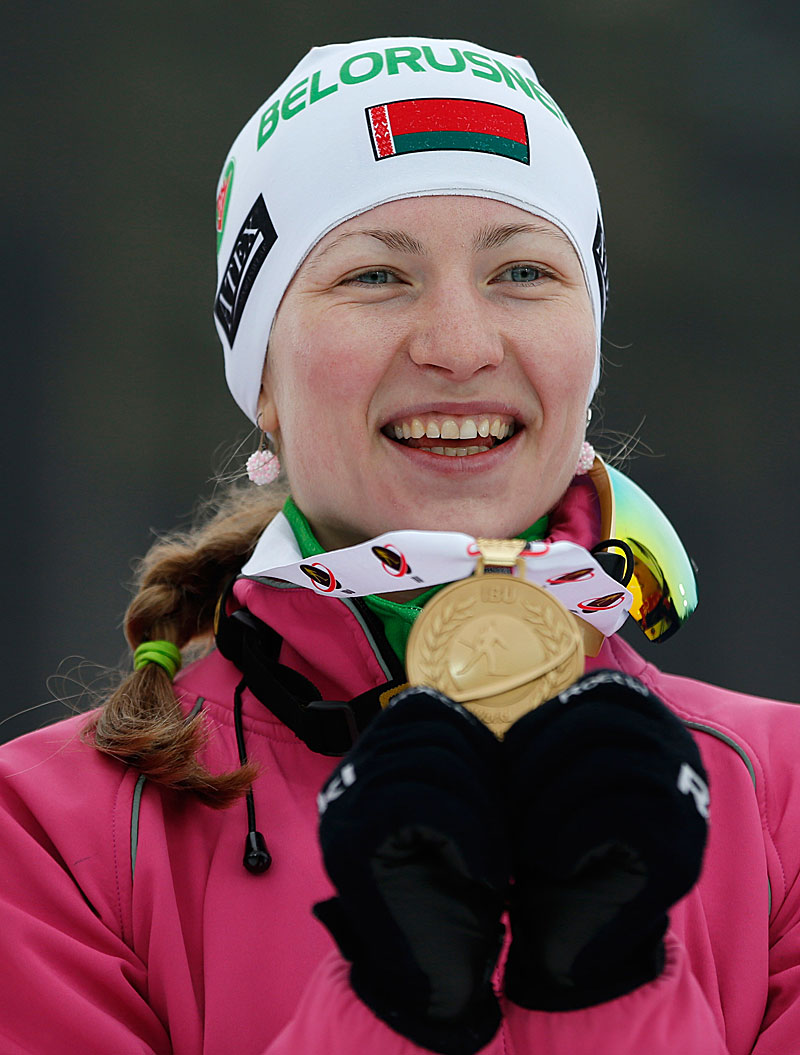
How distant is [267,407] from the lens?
1.97 m

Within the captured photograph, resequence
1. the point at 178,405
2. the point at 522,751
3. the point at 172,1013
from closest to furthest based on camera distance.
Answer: the point at 522,751
the point at 172,1013
the point at 178,405

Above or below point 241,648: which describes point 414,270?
above

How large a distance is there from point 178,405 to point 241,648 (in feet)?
8.10

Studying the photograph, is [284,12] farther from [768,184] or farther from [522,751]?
[522,751]

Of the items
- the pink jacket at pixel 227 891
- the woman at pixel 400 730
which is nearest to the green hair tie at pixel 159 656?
the woman at pixel 400 730

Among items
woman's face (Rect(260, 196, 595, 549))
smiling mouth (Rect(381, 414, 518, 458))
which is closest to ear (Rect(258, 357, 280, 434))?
woman's face (Rect(260, 196, 595, 549))

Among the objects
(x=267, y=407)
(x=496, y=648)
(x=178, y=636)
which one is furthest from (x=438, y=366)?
(x=178, y=636)

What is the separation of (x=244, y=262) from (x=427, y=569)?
723 mm

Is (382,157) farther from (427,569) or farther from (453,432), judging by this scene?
(427,569)

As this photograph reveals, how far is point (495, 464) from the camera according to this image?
1.70 meters

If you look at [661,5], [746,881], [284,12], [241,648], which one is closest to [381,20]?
[284,12]

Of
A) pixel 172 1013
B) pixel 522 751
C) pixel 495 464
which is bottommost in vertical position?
pixel 172 1013

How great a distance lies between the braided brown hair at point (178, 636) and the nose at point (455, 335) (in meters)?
0.58

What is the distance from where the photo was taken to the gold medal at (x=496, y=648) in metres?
1.17
